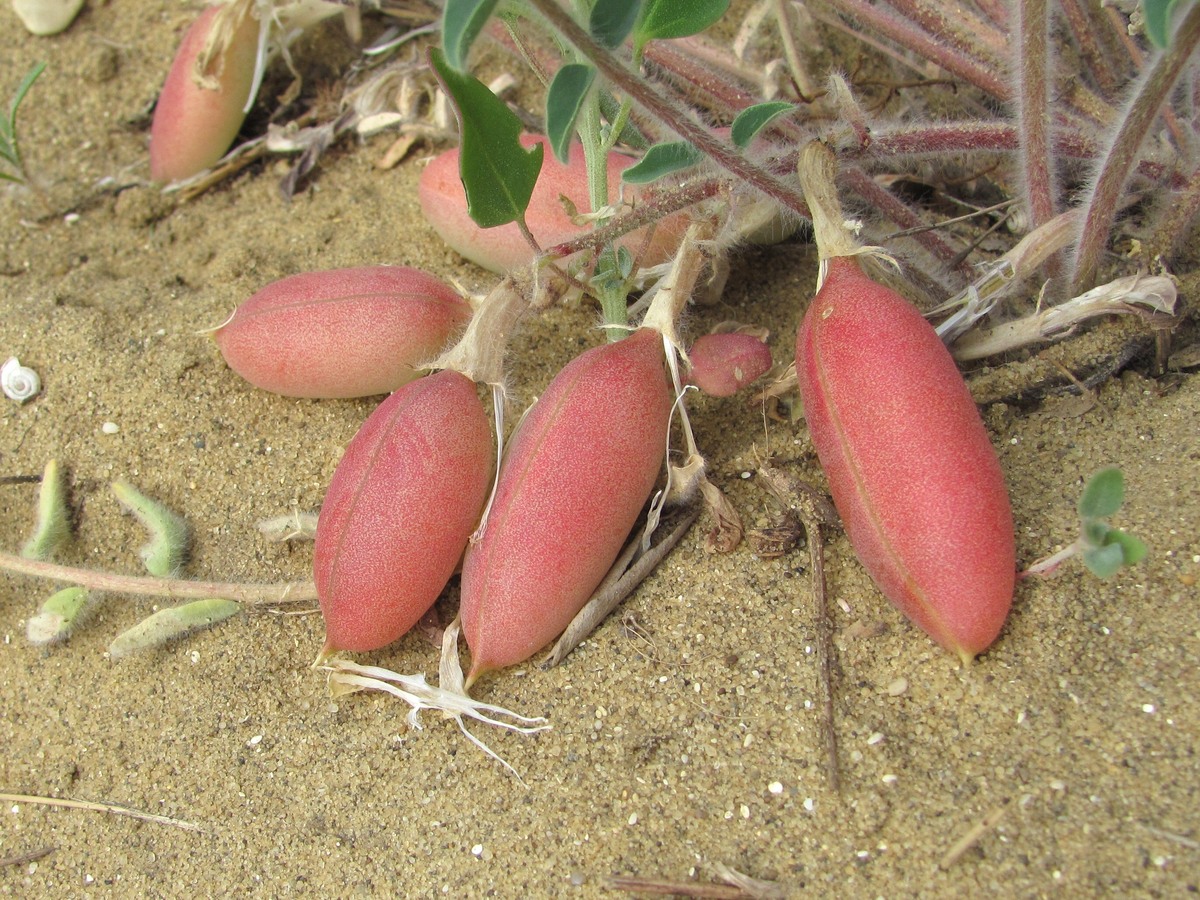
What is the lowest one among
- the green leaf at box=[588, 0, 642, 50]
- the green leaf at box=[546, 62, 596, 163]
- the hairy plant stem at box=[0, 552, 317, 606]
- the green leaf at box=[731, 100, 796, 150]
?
the hairy plant stem at box=[0, 552, 317, 606]

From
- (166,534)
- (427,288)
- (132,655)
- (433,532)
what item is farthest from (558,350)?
(132,655)

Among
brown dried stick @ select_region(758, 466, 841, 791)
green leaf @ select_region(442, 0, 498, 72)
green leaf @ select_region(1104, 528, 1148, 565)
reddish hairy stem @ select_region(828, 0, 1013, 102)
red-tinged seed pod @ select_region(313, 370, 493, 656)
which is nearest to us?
green leaf @ select_region(442, 0, 498, 72)

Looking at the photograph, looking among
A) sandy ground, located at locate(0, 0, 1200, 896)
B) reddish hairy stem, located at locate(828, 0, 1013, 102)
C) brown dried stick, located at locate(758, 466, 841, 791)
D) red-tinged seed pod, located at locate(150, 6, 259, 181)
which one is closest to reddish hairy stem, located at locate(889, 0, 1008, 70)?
reddish hairy stem, located at locate(828, 0, 1013, 102)

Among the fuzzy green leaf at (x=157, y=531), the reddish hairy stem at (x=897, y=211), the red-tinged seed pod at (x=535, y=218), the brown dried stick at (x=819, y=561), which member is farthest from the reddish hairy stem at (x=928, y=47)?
the fuzzy green leaf at (x=157, y=531)

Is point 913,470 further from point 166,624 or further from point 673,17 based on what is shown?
point 166,624

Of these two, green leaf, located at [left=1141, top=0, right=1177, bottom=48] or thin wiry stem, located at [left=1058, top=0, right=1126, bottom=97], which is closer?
green leaf, located at [left=1141, top=0, right=1177, bottom=48]

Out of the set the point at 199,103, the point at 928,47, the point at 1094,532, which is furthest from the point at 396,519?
the point at 199,103

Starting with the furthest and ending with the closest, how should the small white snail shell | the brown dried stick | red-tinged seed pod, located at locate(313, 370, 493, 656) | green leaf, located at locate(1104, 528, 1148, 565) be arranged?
1. the small white snail shell
2. red-tinged seed pod, located at locate(313, 370, 493, 656)
3. the brown dried stick
4. green leaf, located at locate(1104, 528, 1148, 565)

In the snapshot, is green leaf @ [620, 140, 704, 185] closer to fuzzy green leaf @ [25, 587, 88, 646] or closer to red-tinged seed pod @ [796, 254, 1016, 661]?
red-tinged seed pod @ [796, 254, 1016, 661]
